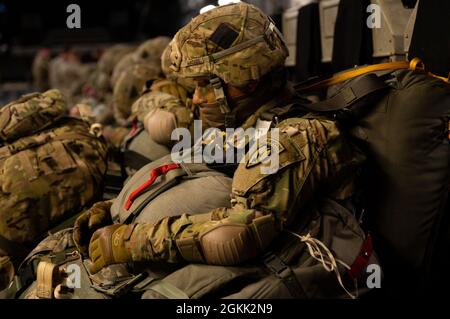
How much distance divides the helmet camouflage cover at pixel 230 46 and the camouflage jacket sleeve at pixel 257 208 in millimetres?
276

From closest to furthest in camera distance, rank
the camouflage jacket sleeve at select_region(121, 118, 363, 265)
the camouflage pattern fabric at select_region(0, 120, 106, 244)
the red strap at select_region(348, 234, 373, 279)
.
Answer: the camouflage jacket sleeve at select_region(121, 118, 363, 265), the red strap at select_region(348, 234, 373, 279), the camouflage pattern fabric at select_region(0, 120, 106, 244)

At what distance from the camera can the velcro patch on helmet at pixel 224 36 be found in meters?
1.84

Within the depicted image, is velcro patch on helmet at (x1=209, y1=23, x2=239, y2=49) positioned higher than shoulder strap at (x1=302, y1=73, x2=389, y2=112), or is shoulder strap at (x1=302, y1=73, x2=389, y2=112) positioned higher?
velcro patch on helmet at (x1=209, y1=23, x2=239, y2=49)

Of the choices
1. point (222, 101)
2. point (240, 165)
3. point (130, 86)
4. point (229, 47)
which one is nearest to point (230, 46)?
point (229, 47)

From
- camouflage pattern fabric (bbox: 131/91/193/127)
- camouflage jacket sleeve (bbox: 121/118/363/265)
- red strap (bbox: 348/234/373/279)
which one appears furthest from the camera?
camouflage pattern fabric (bbox: 131/91/193/127)

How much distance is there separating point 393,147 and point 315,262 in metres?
0.48

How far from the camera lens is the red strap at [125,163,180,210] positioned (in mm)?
1918

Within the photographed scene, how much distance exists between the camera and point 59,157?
7.68 feet

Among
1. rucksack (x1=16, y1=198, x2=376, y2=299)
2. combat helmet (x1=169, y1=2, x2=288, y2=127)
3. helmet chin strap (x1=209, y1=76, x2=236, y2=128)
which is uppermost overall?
combat helmet (x1=169, y1=2, x2=288, y2=127)

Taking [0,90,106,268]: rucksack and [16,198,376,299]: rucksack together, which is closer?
[16,198,376,299]: rucksack

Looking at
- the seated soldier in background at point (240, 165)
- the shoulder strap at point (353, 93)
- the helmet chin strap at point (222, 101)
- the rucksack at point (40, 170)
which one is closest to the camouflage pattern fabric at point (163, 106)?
the rucksack at point (40, 170)

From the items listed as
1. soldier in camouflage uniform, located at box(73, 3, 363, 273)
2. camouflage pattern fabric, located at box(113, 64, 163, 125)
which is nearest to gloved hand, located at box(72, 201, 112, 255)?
soldier in camouflage uniform, located at box(73, 3, 363, 273)

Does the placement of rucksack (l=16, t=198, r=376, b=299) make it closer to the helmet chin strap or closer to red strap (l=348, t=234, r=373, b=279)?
red strap (l=348, t=234, r=373, b=279)
